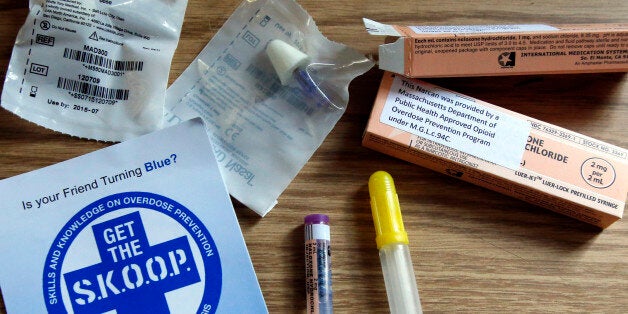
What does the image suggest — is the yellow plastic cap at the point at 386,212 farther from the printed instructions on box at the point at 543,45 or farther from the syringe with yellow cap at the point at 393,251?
the printed instructions on box at the point at 543,45

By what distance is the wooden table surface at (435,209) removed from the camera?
0.52 metres

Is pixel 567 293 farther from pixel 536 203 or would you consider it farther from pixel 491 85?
pixel 491 85

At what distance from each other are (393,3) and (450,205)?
0.22 metres

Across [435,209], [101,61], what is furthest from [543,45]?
[101,61]

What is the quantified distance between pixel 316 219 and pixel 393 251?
0.26 feet

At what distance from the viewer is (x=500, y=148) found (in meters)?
0.51

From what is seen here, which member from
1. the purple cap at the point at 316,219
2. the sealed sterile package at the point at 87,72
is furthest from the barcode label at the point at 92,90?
the purple cap at the point at 316,219

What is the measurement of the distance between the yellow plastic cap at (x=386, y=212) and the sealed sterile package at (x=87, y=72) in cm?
22

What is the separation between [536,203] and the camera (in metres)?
0.54

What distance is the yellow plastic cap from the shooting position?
0.50 m

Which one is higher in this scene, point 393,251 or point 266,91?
point 266,91

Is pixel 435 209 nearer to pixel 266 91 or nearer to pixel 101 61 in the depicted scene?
pixel 266 91

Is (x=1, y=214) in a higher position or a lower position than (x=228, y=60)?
lower

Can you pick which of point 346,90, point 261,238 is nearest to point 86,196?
point 261,238
